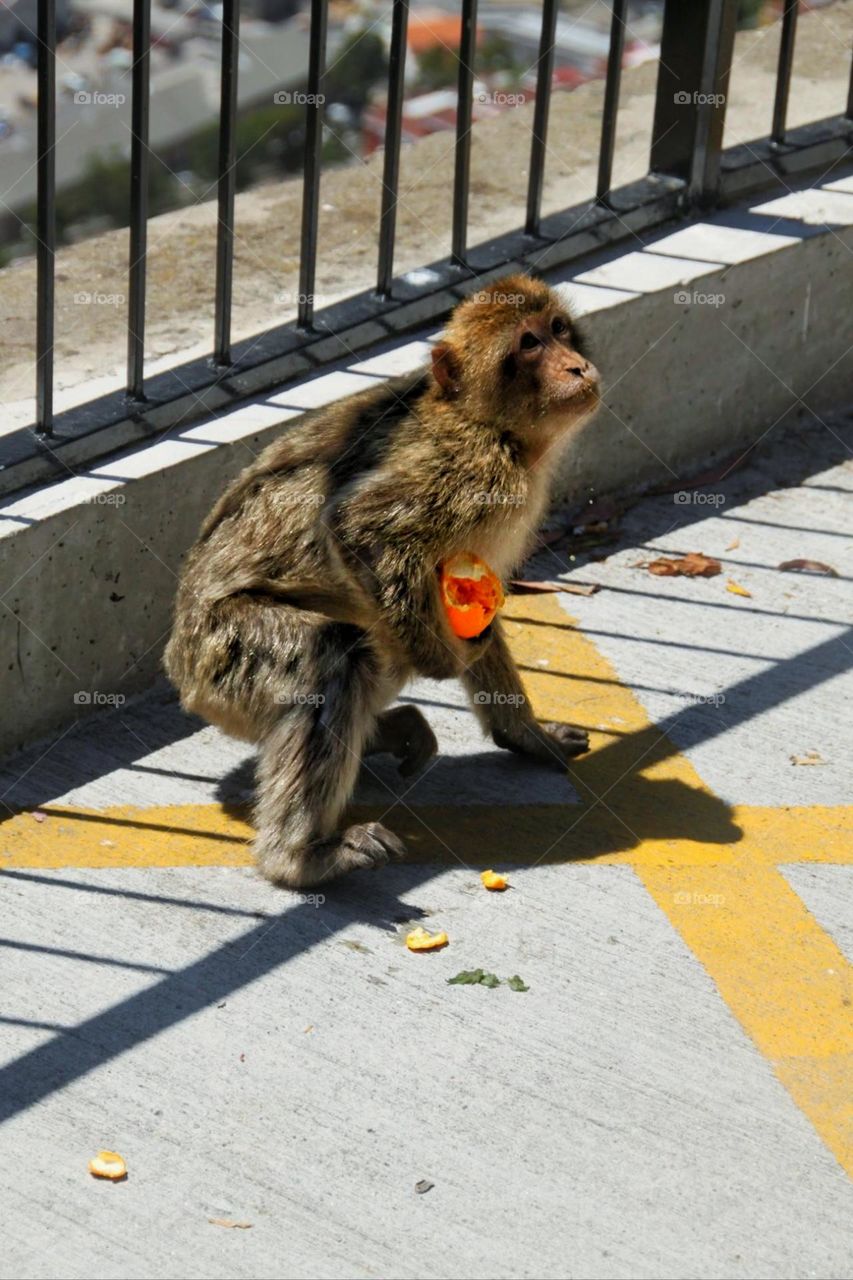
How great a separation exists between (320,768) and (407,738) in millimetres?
583

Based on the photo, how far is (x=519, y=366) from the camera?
13.8 feet

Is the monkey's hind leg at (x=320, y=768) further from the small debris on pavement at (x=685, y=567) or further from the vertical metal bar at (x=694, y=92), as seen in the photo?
the vertical metal bar at (x=694, y=92)

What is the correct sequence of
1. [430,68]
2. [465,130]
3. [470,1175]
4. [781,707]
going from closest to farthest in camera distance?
[470,1175] < [781,707] < [465,130] < [430,68]

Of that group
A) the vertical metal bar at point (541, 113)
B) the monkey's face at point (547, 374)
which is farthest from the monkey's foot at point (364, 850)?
the vertical metal bar at point (541, 113)

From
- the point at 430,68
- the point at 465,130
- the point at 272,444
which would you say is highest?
the point at 465,130

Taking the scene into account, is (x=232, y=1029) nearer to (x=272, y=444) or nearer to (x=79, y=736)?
(x=79, y=736)

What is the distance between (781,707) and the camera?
4.84 metres

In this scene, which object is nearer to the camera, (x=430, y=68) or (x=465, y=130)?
(x=465, y=130)

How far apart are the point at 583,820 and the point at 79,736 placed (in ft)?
4.34

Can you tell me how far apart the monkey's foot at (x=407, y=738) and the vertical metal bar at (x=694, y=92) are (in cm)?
258

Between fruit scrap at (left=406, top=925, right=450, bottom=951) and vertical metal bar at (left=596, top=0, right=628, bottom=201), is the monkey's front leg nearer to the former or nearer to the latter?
fruit scrap at (left=406, top=925, right=450, bottom=951)


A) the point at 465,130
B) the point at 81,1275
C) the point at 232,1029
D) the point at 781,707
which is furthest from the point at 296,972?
the point at 465,130

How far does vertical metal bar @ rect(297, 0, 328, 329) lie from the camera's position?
4891mm

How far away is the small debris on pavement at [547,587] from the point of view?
5.39 m
